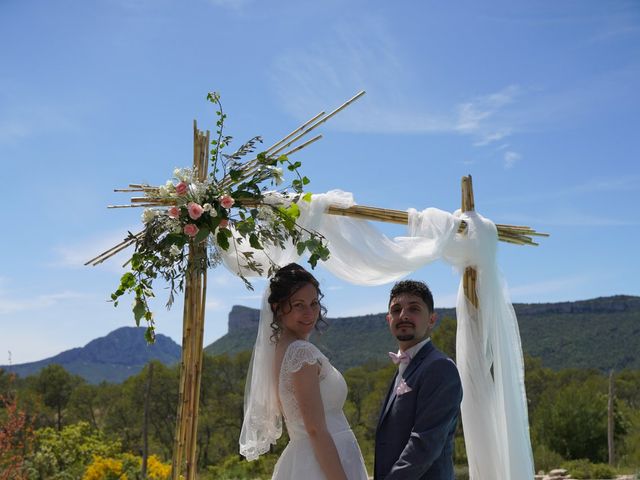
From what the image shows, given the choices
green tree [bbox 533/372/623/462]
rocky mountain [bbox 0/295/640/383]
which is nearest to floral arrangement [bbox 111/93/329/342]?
green tree [bbox 533/372/623/462]

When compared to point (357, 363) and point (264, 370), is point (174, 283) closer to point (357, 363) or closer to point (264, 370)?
point (264, 370)

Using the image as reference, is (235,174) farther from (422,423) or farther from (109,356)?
(109,356)

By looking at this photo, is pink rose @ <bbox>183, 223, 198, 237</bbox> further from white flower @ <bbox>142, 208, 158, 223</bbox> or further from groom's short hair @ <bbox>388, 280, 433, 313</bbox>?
groom's short hair @ <bbox>388, 280, 433, 313</bbox>

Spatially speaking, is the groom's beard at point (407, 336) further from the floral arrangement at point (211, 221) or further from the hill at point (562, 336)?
the hill at point (562, 336)

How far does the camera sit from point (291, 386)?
9.98ft

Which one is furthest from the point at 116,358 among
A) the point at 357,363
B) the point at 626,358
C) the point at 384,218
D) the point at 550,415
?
the point at 384,218

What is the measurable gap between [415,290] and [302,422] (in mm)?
805

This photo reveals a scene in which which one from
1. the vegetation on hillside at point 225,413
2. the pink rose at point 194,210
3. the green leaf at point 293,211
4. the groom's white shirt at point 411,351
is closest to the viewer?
the groom's white shirt at point 411,351

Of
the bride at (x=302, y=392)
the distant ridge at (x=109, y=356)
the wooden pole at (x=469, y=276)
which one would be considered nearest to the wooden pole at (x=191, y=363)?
the bride at (x=302, y=392)

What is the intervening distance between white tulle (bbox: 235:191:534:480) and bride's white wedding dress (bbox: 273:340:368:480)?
60.5 inches

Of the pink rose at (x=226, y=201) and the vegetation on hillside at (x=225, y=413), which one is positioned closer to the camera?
the pink rose at (x=226, y=201)

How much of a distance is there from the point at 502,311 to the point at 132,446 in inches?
693

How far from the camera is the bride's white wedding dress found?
3.04 meters

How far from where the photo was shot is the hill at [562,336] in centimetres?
3161
